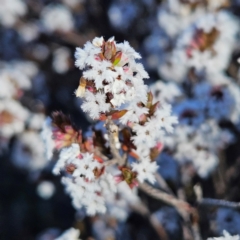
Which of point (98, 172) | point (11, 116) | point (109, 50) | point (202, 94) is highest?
point (11, 116)

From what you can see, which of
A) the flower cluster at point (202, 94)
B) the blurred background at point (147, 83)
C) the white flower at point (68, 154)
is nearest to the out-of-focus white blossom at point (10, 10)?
the blurred background at point (147, 83)

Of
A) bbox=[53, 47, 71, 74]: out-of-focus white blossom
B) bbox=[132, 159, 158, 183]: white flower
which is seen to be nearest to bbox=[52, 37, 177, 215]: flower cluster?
bbox=[132, 159, 158, 183]: white flower

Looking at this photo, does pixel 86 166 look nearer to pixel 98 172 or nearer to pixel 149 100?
pixel 98 172

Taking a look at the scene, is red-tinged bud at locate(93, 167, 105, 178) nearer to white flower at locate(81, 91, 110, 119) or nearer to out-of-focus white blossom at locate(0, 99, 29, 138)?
white flower at locate(81, 91, 110, 119)

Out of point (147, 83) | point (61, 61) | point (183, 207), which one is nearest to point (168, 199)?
point (183, 207)

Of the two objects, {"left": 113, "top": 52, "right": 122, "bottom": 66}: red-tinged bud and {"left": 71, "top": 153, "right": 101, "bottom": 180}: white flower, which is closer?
{"left": 113, "top": 52, "right": 122, "bottom": 66}: red-tinged bud

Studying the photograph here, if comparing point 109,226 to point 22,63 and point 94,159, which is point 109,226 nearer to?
point 94,159

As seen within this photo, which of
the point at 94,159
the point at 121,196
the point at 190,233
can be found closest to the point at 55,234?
the point at 121,196

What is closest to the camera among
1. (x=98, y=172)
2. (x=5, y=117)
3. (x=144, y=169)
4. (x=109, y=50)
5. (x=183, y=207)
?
(x=109, y=50)

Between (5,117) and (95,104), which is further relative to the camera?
(5,117)

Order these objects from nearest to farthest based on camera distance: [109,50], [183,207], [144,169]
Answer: [109,50]
[144,169]
[183,207]

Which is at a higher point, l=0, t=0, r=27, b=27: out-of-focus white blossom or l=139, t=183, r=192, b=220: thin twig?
l=0, t=0, r=27, b=27: out-of-focus white blossom
